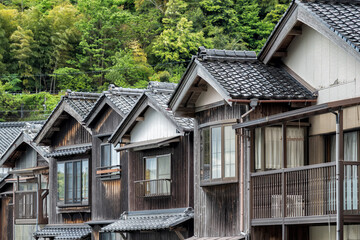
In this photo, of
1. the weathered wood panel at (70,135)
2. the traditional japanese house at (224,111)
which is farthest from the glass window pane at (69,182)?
the traditional japanese house at (224,111)

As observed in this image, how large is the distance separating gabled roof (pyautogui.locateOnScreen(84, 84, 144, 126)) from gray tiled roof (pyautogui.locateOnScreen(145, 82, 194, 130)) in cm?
234

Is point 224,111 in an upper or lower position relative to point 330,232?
upper

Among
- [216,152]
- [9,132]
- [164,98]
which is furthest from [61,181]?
[216,152]

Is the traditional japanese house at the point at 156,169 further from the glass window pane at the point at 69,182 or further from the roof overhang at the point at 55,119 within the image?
the glass window pane at the point at 69,182

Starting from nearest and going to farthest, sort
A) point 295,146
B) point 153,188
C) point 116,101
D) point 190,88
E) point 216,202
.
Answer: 1. point 295,146
2. point 216,202
3. point 190,88
4. point 153,188
5. point 116,101

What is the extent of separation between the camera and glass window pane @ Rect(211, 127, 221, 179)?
75.1 ft

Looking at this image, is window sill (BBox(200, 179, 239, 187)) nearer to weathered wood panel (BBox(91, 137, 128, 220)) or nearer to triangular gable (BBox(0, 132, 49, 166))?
weathered wood panel (BBox(91, 137, 128, 220))

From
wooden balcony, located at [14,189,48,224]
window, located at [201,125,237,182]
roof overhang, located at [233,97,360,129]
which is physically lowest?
wooden balcony, located at [14,189,48,224]

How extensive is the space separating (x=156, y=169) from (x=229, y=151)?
6.67 metres

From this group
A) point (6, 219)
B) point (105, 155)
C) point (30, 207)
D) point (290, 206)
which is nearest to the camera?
point (290, 206)

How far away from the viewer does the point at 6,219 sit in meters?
42.1

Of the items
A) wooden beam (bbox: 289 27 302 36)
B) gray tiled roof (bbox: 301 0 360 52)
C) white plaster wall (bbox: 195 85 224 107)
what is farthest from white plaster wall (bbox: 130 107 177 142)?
gray tiled roof (bbox: 301 0 360 52)

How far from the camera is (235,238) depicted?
21.5 m

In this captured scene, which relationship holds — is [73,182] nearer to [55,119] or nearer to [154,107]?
[55,119]
